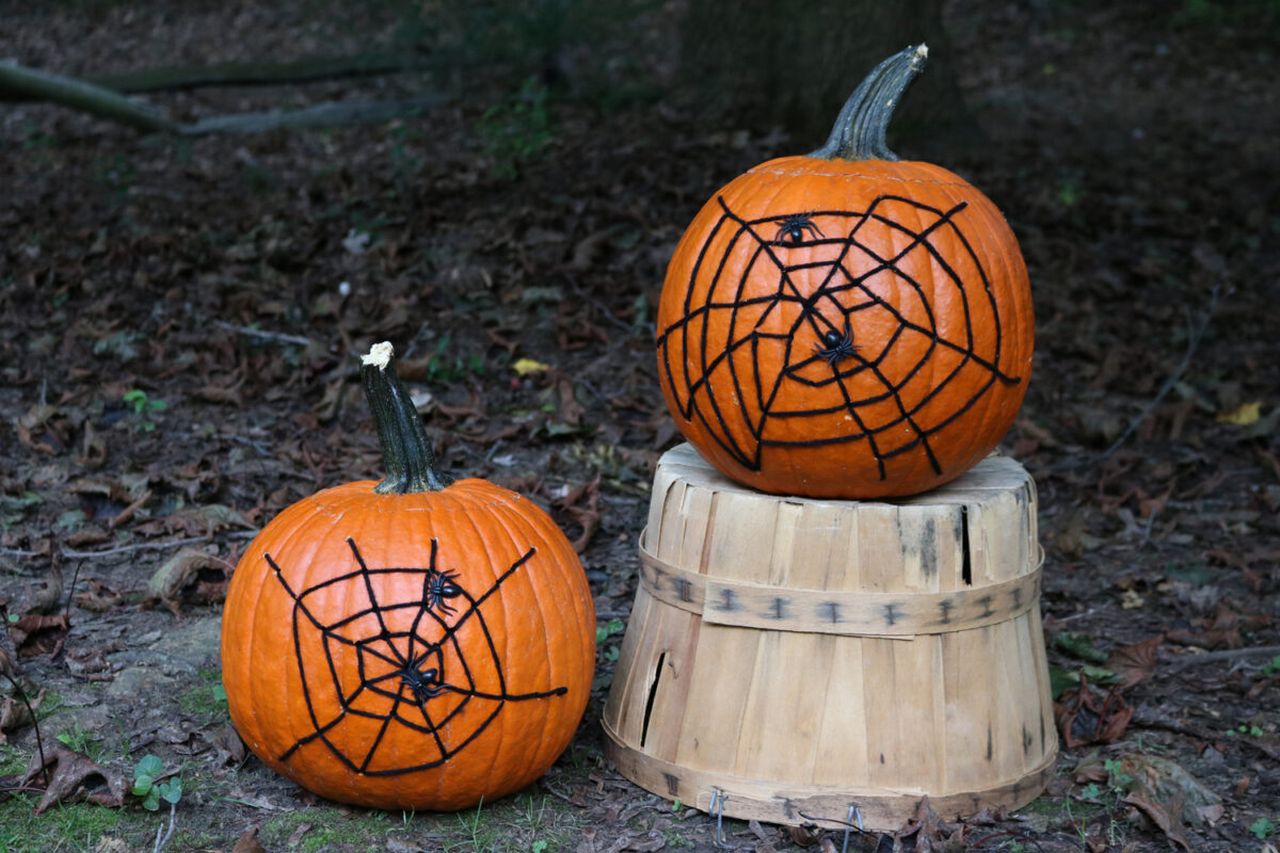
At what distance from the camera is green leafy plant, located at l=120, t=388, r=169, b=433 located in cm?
550

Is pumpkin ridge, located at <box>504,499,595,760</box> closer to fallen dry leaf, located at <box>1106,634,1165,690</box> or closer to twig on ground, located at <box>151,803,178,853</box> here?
twig on ground, located at <box>151,803,178,853</box>

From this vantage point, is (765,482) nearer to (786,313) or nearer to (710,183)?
(786,313)

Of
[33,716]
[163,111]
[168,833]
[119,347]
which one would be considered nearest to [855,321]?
[168,833]

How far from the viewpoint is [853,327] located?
3.06 m

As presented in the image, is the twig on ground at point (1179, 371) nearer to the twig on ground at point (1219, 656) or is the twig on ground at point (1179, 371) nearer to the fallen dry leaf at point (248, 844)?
the twig on ground at point (1219, 656)

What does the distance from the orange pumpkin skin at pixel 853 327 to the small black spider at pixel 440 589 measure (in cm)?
73

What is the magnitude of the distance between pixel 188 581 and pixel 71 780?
1126 mm

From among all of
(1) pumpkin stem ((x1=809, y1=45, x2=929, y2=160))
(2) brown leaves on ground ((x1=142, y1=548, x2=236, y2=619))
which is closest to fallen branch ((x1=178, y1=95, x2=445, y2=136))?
(2) brown leaves on ground ((x1=142, y1=548, x2=236, y2=619))

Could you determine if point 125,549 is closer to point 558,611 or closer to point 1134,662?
point 558,611

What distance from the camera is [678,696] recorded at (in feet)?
10.8

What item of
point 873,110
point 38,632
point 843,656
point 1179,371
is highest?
point 873,110

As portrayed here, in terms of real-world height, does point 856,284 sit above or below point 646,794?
above

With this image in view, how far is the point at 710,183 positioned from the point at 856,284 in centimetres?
459

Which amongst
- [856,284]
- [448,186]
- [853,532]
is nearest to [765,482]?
[853,532]
